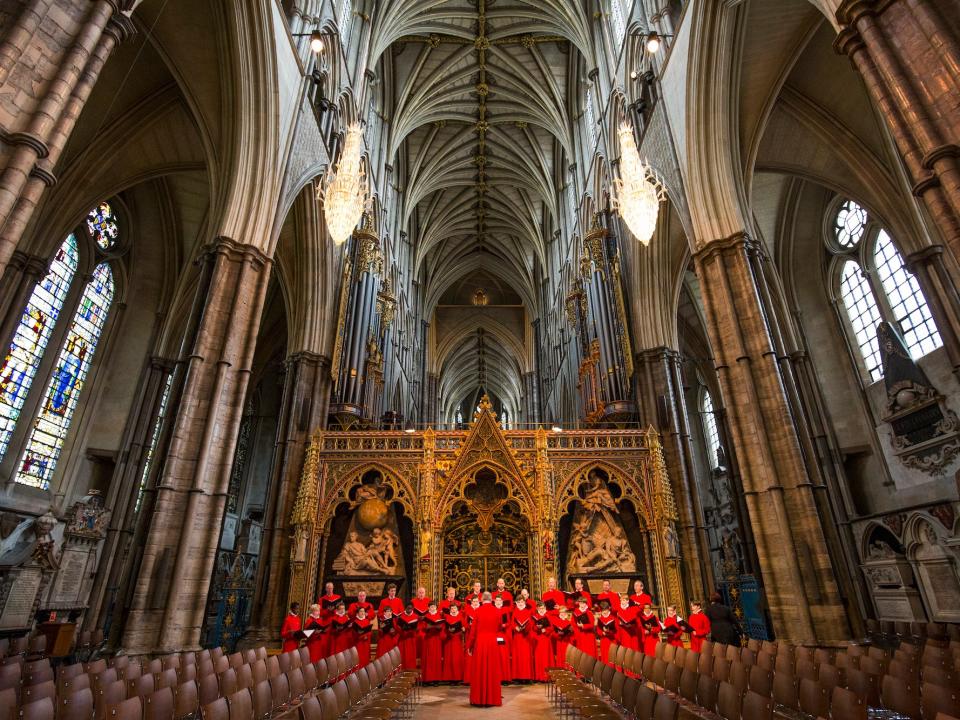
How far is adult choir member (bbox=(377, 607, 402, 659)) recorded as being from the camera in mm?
8148

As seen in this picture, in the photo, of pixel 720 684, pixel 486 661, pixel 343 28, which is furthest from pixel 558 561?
pixel 343 28

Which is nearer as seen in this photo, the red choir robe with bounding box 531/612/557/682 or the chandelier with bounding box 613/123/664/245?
the red choir robe with bounding box 531/612/557/682

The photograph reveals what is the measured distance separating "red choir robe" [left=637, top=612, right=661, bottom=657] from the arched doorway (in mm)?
4432

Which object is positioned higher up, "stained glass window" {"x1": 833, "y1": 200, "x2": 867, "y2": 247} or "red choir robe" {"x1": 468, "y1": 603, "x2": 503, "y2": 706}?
"stained glass window" {"x1": 833, "y1": 200, "x2": 867, "y2": 247}

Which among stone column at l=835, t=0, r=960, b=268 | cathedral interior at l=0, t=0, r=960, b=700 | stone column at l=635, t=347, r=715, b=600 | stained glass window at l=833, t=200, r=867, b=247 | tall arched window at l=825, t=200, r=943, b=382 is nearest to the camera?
stone column at l=835, t=0, r=960, b=268

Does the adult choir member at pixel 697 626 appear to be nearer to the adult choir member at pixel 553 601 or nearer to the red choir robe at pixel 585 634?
the red choir robe at pixel 585 634

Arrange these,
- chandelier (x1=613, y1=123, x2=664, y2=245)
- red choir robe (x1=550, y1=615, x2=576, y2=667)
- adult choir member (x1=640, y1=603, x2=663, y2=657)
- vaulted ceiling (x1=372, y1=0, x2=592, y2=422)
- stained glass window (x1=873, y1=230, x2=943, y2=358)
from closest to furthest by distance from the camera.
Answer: red choir robe (x1=550, y1=615, x2=576, y2=667) → adult choir member (x1=640, y1=603, x2=663, y2=657) → chandelier (x1=613, y1=123, x2=664, y2=245) → stained glass window (x1=873, y1=230, x2=943, y2=358) → vaulted ceiling (x1=372, y1=0, x2=592, y2=422)

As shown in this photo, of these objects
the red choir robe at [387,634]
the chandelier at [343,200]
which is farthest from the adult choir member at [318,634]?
the chandelier at [343,200]

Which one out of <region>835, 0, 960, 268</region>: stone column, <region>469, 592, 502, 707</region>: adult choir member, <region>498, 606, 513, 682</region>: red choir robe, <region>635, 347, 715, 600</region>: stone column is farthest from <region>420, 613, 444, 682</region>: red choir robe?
<region>835, 0, 960, 268</region>: stone column

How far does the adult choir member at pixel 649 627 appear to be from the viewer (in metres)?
8.03

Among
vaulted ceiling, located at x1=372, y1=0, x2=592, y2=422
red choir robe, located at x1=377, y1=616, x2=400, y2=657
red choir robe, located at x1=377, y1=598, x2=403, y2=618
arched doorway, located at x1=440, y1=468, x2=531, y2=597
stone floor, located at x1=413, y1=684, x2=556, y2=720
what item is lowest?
stone floor, located at x1=413, y1=684, x2=556, y2=720

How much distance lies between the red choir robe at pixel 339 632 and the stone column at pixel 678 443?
269 inches

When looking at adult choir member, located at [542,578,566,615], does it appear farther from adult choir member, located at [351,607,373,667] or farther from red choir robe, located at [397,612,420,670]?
adult choir member, located at [351,607,373,667]

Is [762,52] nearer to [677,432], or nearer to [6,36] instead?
[677,432]
